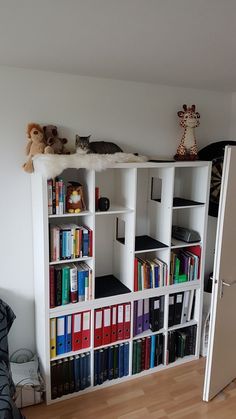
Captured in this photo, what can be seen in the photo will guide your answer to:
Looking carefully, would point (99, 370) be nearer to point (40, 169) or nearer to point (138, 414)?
point (138, 414)

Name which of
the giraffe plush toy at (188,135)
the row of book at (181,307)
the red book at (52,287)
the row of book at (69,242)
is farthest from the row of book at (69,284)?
the giraffe plush toy at (188,135)

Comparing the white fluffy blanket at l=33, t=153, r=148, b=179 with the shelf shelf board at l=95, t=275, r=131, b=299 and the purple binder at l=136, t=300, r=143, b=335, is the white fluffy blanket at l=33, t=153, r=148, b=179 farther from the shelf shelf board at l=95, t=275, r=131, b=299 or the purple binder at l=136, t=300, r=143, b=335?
the purple binder at l=136, t=300, r=143, b=335

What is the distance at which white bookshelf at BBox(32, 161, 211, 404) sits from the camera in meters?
2.27

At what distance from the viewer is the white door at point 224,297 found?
83.1 inches

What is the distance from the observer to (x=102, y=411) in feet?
7.53

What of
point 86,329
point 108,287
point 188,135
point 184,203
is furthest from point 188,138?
point 86,329

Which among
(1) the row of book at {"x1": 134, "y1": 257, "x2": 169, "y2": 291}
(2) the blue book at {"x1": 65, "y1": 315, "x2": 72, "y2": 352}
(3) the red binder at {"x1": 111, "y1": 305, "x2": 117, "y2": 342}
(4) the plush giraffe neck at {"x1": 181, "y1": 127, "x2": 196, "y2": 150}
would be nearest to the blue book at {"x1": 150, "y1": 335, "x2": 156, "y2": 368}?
(3) the red binder at {"x1": 111, "y1": 305, "x2": 117, "y2": 342}

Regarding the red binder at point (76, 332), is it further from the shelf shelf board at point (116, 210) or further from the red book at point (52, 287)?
the shelf shelf board at point (116, 210)

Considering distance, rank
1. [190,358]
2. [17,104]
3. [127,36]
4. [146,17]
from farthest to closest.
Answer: [190,358]
[17,104]
[127,36]
[146,17]

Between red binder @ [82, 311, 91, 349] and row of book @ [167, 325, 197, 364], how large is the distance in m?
0.72

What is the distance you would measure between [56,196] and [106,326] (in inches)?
41.8

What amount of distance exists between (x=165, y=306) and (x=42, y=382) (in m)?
1.08

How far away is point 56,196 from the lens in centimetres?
215

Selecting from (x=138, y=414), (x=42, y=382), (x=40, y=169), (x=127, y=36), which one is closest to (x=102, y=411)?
(x=138, y=414)
